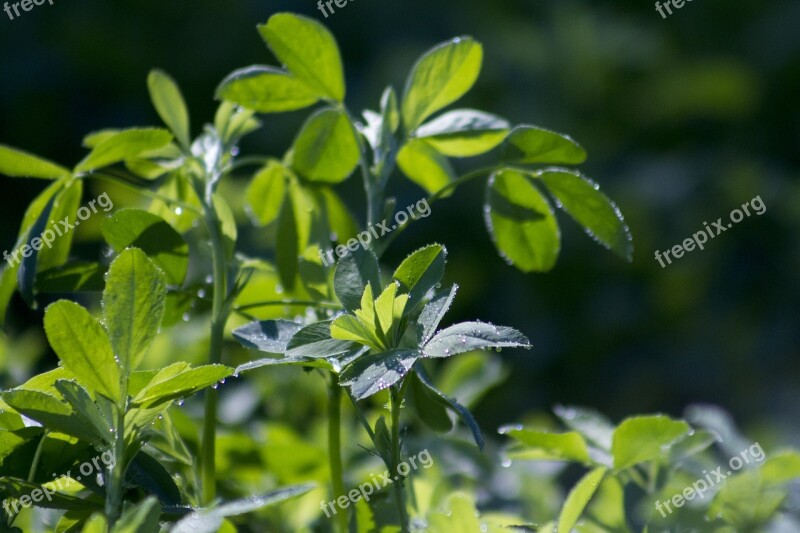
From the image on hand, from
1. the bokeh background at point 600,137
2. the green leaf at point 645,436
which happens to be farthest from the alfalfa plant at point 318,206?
the bokeh background at point 600,137

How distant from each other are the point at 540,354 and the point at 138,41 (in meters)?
1.69

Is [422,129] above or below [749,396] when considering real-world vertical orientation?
above

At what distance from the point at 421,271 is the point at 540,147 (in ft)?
0.54

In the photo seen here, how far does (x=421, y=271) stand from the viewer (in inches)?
20.3

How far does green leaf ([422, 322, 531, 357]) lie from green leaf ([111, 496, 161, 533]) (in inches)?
5.9

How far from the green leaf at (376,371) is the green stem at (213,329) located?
4.8 inches

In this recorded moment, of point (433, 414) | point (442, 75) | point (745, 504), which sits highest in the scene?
point (442, 75)

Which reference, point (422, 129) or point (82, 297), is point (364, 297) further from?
point (82, 297)

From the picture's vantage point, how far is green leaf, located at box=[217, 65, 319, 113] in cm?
62

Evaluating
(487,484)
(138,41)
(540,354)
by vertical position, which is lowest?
(540,354)

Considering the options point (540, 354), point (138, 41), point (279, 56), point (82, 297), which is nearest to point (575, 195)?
point (279, 56)

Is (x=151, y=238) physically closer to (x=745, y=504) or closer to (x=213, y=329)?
(x=213, y=329)

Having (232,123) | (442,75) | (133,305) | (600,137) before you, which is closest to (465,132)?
(442,75)

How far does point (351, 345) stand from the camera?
50 centimetres
